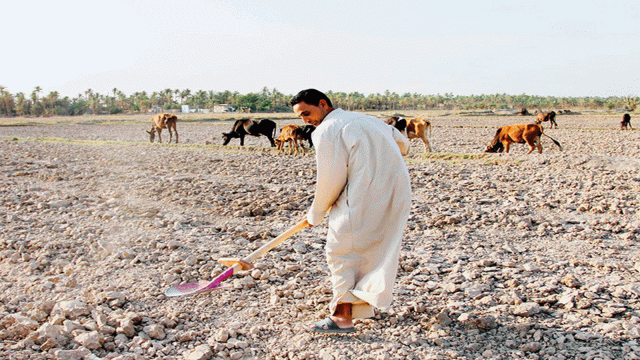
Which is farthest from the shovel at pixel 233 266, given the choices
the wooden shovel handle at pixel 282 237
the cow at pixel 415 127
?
the cow at pixel 415 127

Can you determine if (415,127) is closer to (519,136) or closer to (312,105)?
(519,136)

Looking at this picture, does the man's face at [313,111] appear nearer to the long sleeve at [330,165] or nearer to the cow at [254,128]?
the long sleeve at [330,165]

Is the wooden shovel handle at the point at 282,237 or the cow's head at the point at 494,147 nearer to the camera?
the wooden shovel handle at the point at 282,237

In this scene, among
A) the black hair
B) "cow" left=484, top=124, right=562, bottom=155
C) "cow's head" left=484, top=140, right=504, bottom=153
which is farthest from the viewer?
"cow's head" left=484, top=140, right=504, bottom=153

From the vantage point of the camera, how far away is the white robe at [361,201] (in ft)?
10.2

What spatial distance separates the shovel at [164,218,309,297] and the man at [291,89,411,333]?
0.77 feet

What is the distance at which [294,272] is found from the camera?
4.58m

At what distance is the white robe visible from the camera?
3094 millimetres

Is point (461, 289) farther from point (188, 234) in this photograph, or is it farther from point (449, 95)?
point (449, 95)

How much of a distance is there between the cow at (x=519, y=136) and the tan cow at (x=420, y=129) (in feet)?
6.14

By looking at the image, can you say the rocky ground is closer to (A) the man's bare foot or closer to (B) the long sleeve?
(A) the man's bare foot

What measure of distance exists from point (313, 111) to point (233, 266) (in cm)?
124

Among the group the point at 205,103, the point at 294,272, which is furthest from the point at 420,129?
the point at 205,103

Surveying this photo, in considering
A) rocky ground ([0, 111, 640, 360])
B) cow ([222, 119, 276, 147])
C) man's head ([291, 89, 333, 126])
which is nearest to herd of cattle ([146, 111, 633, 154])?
cow ([222, 119, 276, 147])
